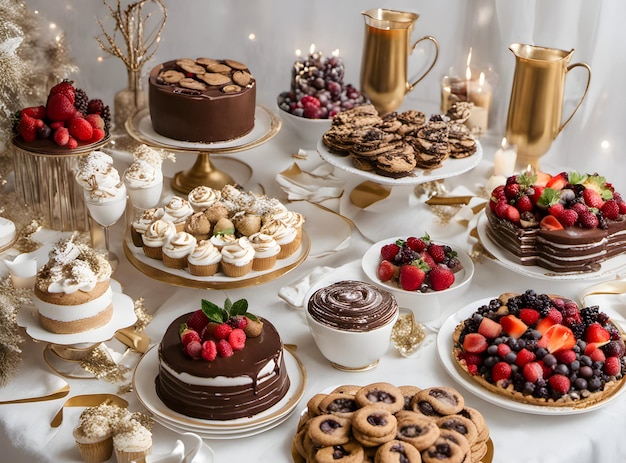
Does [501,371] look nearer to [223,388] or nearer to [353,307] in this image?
[353,307]

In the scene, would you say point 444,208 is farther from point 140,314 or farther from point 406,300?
point 140,314

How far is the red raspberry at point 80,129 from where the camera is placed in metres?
2.25

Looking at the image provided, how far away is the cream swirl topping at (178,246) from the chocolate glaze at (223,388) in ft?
1.09

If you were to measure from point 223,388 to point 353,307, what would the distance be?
347 millimetres

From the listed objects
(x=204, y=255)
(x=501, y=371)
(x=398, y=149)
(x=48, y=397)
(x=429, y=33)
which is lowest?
(x=48, y=397)

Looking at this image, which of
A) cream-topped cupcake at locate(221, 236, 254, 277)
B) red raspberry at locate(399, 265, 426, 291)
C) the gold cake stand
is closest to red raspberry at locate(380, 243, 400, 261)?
red raspberry at locate(399, 265, 426, 291)

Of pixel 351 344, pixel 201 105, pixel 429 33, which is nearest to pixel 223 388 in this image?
pixel 351 344

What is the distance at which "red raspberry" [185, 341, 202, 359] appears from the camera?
164 centimetres

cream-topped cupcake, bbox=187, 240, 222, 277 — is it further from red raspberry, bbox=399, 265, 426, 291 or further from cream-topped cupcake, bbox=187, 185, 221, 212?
red raspberry, bbox=399, 265, 426, 291

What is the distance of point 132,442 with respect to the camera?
1565 millimetres

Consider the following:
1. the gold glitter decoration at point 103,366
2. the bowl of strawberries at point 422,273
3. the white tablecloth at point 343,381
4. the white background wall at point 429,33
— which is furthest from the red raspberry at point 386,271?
the white background wall at point 429,33

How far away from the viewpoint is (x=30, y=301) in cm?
191

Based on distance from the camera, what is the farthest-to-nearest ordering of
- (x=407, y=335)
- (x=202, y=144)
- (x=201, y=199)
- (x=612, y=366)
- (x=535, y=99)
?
(x=535, y=99), (x=202, y=144), (x=201, y=199), (x=407, y=335), (x=612, y=366)

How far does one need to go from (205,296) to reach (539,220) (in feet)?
2.95
